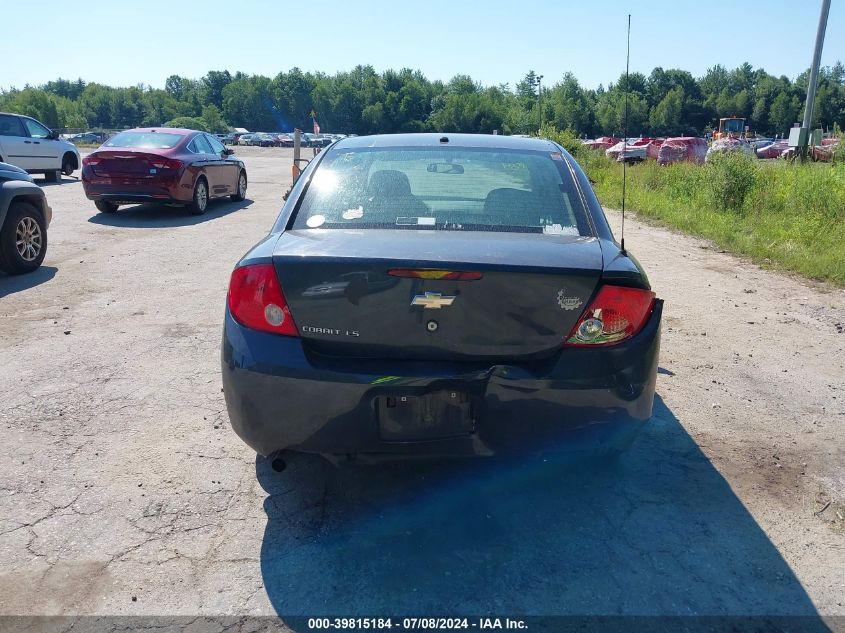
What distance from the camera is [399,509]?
3105mm

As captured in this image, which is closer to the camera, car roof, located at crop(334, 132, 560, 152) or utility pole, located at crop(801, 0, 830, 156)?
car roof, located at crop(334, 132, 560, 152)

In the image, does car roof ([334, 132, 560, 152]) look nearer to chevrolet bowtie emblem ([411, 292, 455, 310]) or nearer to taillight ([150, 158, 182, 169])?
chevrolet bowtie emblem ([411, 292, 455, 310])

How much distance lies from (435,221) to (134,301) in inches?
174

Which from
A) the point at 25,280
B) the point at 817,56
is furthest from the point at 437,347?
the point at 817,56

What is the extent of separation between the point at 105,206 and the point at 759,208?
40.2ft

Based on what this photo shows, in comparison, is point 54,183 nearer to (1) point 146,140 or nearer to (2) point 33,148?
(2) point 33,148

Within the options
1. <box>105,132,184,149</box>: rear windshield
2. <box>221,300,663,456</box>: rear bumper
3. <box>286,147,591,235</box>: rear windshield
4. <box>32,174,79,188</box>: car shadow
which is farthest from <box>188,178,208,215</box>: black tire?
<box>221,300,663,456</box>: rear bumper

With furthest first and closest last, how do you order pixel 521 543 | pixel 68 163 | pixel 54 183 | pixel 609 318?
pixel 68 163, pixel 54 183, pixel 521 543, pixel 609 318

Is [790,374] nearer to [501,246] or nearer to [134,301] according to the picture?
[501,246]

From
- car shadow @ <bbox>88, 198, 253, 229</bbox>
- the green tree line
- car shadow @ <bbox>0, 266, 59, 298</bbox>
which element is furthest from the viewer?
the green tree line

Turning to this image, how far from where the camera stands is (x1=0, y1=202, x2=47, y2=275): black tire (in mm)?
7289

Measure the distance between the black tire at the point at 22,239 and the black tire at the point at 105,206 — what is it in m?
4.70

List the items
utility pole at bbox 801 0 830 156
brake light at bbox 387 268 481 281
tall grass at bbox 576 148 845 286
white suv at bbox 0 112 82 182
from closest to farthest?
brake light at bbox 387 268 481 281 → tall grass at bbox 576 148 845 286 → white suv at bbox 0 112 82 182 → utility pole at bbox 801 0 830 156

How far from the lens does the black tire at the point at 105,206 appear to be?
40.4 feet
